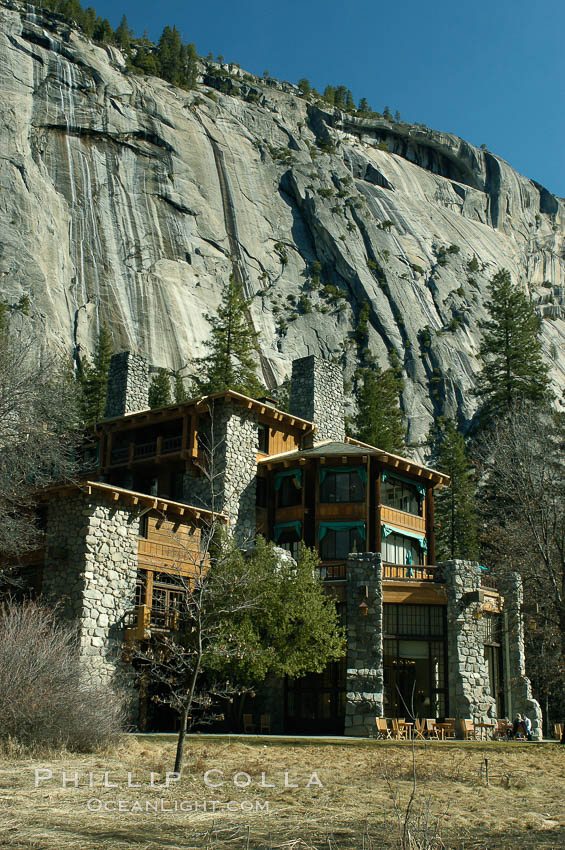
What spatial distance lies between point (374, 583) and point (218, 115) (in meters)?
75.4

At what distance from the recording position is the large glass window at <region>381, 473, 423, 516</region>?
114ft

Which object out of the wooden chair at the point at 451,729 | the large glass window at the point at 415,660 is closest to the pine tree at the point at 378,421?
the large glass window at the point at 415,660

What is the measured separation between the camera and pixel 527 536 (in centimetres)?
3045

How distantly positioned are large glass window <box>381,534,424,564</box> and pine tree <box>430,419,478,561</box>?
1158 cm

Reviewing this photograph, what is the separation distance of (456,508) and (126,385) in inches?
896

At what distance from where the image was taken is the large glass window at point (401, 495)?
114 ft

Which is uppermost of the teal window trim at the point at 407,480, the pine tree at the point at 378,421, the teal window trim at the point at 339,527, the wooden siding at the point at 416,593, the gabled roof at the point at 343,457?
the pine tree at the point at 378,421

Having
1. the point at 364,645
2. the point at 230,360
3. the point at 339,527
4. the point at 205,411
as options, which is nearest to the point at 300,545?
the point at 339,527

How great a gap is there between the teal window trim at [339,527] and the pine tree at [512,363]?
862 inches

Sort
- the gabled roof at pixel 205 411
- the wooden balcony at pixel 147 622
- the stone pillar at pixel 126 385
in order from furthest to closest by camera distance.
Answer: the stone pillar at pixel 126 385
the gabled roof at pixel 205 411
the wooden balcony at pixel 147 622

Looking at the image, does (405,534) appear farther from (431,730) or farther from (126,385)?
(126,385)

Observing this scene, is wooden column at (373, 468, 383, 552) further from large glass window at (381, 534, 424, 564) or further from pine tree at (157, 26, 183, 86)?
pine tree at (157, 26, 183, 86)

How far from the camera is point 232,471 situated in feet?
105

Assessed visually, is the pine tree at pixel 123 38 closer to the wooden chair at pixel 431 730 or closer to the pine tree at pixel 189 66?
the pine tree at pixel 189 66
